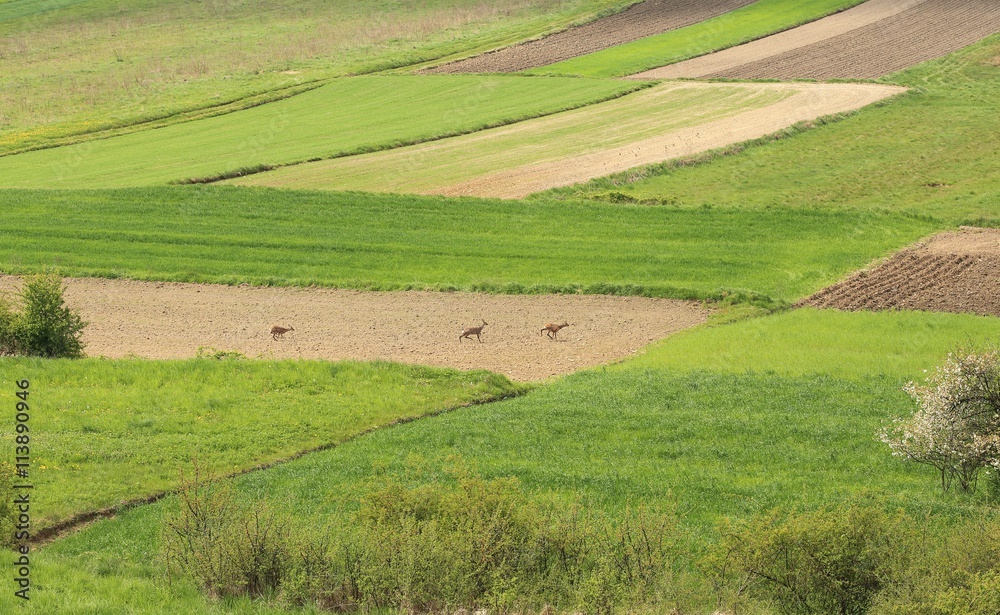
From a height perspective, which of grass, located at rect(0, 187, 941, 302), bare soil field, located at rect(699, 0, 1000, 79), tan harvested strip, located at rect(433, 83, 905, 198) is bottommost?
grass, located at rect(0, 187, 941, 302)

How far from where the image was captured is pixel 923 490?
20.2m

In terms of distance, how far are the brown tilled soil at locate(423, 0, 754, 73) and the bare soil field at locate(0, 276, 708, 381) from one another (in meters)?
48.0

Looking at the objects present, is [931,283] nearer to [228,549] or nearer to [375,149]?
[228,549]

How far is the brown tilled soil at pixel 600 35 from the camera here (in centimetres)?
8519

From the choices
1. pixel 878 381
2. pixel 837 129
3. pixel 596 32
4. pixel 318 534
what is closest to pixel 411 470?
pixel 318 534

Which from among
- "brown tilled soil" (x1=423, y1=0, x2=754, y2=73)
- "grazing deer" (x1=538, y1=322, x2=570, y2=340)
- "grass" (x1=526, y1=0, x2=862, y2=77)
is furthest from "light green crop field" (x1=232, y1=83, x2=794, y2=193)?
"grazing deer" (x1=538, y1=322, x2=570, y2=340)

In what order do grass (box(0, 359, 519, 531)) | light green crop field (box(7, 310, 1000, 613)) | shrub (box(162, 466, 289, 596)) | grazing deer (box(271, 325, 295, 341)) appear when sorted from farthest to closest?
grazing deer (box(271, 325, 295, 341)) < grass (box(0, 359, 519, 531)) < light green crop field (box(7, 310, 1000, 613)) < shrub (box(162, 466, 289, 596))

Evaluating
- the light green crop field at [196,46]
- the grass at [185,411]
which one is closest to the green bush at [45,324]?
the grass at [185,411]

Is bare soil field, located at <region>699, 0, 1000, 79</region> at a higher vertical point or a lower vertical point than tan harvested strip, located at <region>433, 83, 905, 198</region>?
higher

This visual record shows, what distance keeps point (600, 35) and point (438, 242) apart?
5553 centimetres

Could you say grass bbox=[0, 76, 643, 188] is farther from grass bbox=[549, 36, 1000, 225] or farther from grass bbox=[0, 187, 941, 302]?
grass bbox=[549, 36, 1000, 225]

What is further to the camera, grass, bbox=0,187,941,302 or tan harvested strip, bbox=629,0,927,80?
tan harvested strip, bbox=629,0,927,80

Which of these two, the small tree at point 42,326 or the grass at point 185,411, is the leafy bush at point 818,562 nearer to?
the grass at point 185,411

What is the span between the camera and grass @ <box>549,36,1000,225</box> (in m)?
48.8
